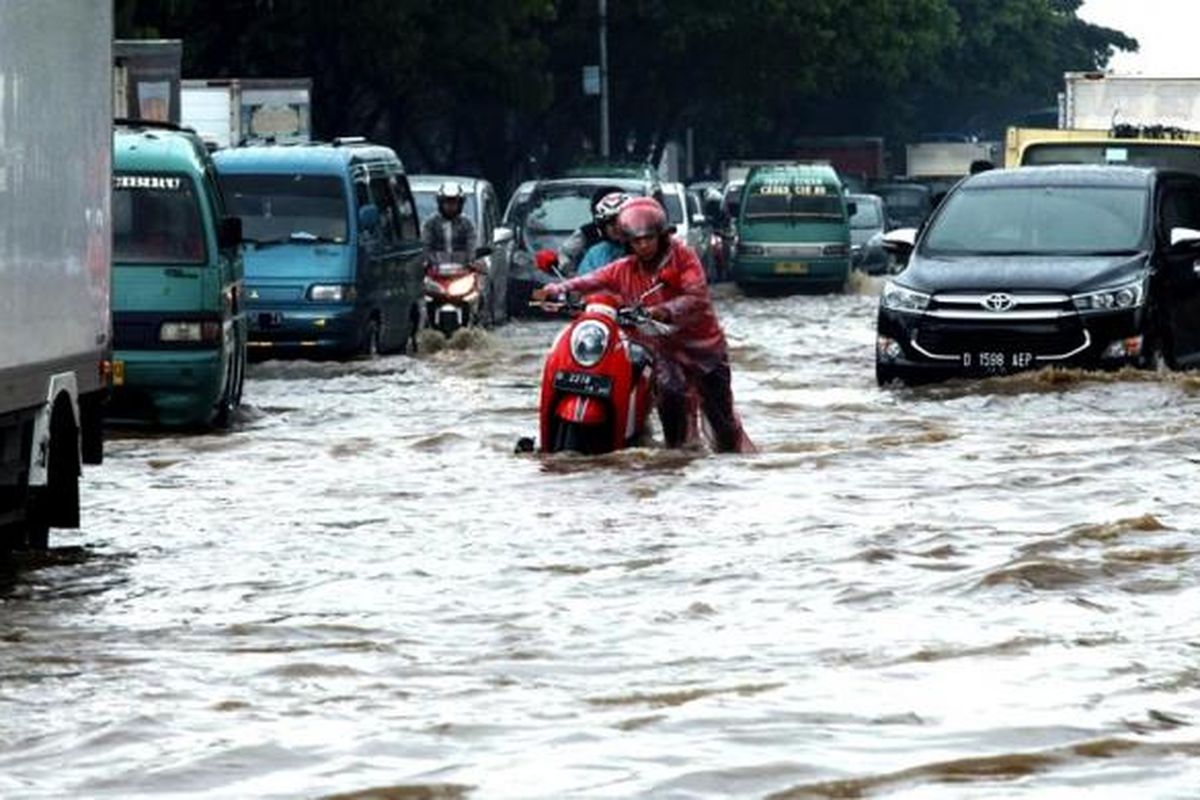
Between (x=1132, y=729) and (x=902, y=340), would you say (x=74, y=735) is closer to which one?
(x=1132, y=729)

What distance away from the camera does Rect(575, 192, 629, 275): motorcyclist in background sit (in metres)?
17.5

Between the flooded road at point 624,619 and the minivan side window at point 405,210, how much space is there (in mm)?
9242

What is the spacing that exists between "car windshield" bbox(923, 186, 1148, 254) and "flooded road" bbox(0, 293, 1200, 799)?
2750mm

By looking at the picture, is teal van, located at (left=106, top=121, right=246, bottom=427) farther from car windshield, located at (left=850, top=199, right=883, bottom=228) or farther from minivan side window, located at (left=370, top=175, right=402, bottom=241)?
car windshield, located at (left=850, top=199, right=883, bottom=228)

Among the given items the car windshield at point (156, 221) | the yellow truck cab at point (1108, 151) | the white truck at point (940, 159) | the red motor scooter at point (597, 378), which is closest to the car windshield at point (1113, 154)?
the yellow truck cab at point (1108, 151)

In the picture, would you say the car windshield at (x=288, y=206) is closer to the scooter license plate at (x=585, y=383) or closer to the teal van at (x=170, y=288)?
the teal van at (x=170, y=288)

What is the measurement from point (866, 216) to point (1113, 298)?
38417mm

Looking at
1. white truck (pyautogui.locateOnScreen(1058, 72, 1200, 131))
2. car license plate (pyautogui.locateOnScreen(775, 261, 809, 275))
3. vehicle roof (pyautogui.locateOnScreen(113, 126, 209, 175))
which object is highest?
white truck (pyautogui.locateOnScreen(1058, 72, 1200, 131))

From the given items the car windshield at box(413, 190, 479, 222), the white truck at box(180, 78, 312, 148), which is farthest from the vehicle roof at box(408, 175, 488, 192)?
the white truck at box(180, 78, 312, 148)

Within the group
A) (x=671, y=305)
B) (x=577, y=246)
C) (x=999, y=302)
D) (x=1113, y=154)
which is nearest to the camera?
(x=671, y=305)

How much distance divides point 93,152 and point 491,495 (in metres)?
2.90

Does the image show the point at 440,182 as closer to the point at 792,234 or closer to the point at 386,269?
the point at 386,269

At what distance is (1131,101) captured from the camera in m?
41.4

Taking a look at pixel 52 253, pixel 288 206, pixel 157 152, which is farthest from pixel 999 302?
pixel 52 253
